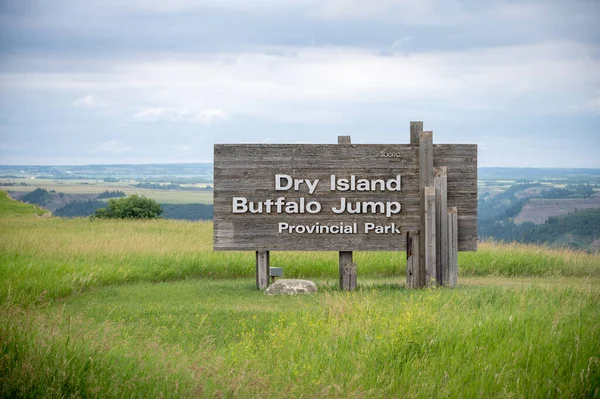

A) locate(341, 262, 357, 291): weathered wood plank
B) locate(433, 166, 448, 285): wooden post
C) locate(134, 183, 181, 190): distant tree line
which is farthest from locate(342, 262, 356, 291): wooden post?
locate(134, 183, 181, 190): distant tree line

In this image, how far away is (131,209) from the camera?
144 feet

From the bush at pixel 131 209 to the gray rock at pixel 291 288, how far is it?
23.8 meters

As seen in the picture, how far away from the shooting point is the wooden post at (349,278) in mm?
20547

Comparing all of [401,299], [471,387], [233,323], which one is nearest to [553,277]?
[401,299]

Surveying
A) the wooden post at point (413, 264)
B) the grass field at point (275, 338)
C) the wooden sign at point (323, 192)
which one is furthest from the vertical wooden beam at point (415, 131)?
the grass field at point (275, 338)

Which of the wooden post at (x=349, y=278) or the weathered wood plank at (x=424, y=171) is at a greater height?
the weathered wood plank at (x=424, y=171)

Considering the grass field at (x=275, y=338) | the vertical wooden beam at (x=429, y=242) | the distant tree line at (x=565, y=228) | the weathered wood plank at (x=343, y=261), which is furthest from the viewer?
the distant tree line at (x=565, y=228)

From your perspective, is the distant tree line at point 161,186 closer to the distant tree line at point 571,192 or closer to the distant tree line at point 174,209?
the distant tree line at point 174,209

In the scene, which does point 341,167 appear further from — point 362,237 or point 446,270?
point 446,270

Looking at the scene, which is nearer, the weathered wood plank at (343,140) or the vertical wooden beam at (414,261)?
the vertical wooden beam at (414,261)

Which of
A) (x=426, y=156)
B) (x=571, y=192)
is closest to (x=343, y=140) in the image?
(x=426, y=156)

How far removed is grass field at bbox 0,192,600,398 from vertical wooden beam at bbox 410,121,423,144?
347cm

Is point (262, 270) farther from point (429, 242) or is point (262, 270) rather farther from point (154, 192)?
point (154, 192)

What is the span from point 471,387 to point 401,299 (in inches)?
285
